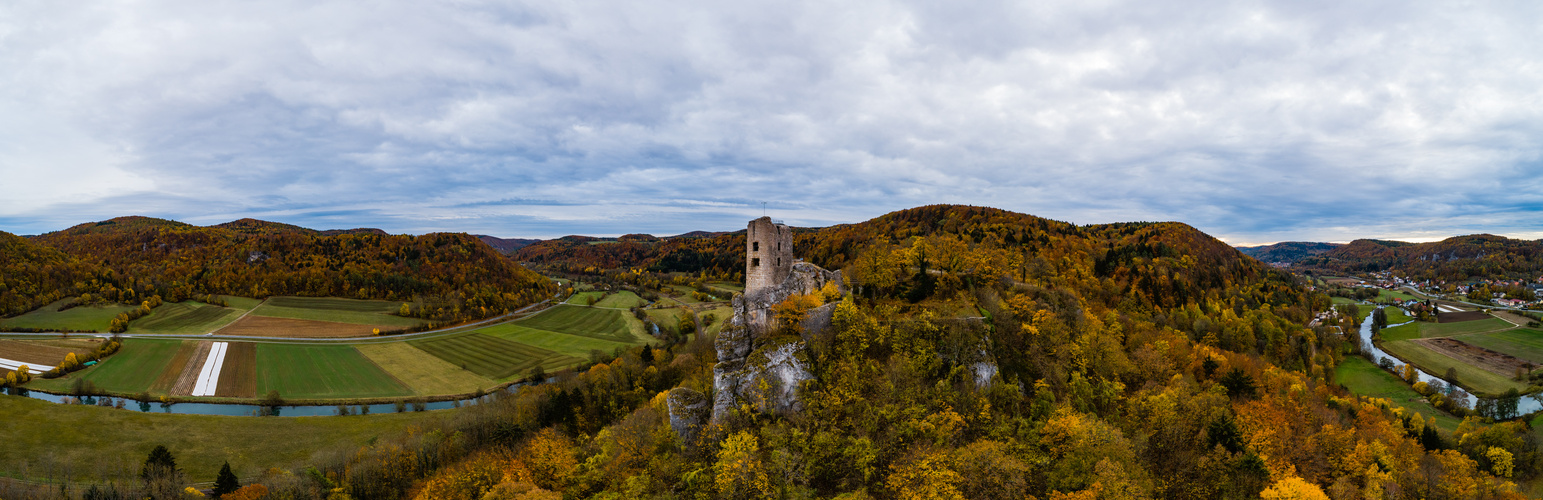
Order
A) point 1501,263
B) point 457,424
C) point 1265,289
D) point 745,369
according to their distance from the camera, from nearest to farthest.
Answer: point 745,369 < point 457,424 < point 1265,289 < point 1501,263

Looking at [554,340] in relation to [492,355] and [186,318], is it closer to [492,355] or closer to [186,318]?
[492,355]

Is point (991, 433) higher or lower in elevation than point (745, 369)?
lower

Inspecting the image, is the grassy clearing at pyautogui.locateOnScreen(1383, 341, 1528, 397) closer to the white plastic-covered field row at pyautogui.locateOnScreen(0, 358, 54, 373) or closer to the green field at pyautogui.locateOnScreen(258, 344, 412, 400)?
the green field at pyautogui.locateOnScreen(258, 344, 412, 400)

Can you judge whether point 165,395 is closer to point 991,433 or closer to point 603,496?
point 603,496

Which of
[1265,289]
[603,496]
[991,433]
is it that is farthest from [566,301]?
[1265,289]

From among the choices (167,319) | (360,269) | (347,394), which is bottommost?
(347,394)

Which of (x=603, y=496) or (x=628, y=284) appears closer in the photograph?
(x=603, y=496)
